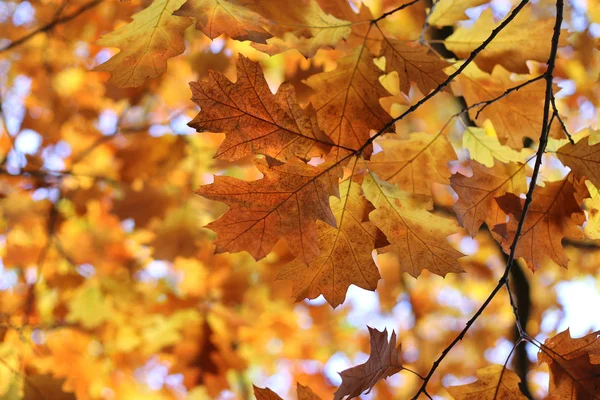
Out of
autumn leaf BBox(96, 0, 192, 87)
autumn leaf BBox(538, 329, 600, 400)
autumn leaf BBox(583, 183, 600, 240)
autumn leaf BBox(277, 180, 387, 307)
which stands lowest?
autumn leaf BBox(538, 329, 600, 400)

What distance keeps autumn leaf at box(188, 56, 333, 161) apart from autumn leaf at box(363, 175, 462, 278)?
0.62 feet

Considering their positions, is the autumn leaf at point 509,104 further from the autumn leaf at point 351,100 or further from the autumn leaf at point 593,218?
the autumn leaf at point 351,100

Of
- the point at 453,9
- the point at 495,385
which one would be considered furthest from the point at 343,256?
the point at 453,9

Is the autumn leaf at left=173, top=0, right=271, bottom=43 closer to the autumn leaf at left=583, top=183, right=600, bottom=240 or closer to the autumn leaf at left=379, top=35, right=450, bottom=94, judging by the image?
the autumn leaf at left=379, top=35, right=450, bottom=94

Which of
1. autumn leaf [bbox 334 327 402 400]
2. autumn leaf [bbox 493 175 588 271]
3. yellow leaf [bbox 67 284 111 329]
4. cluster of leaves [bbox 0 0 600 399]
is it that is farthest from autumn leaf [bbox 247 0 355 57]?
yellow leaf [bbox 67 284 111 329]

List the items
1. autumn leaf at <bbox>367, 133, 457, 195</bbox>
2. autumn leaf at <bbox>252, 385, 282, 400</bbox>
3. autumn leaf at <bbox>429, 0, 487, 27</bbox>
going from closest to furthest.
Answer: autumn leaf at <bbox>252, 385, 282, 400</bbox> < autumn leaf at <bbox>367, 133, 457, 195</bbox> < autumn leaf at <bbox>429, 0, 487, 27</bbox>

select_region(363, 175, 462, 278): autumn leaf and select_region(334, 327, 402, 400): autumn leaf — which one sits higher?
select_region(363, 175, 462, 278): autumn leaf

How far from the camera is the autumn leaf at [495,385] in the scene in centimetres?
117

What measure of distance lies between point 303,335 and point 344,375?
12.5 feet

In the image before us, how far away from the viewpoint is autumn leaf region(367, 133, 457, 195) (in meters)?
1.38

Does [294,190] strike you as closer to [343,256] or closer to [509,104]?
[343,256]

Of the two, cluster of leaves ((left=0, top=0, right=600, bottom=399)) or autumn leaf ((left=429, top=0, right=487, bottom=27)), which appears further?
autumn leaf ((left=429, top=0, right=487, bottom=27))

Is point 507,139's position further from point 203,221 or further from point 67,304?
point 67,304

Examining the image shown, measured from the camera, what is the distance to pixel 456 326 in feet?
19.0
